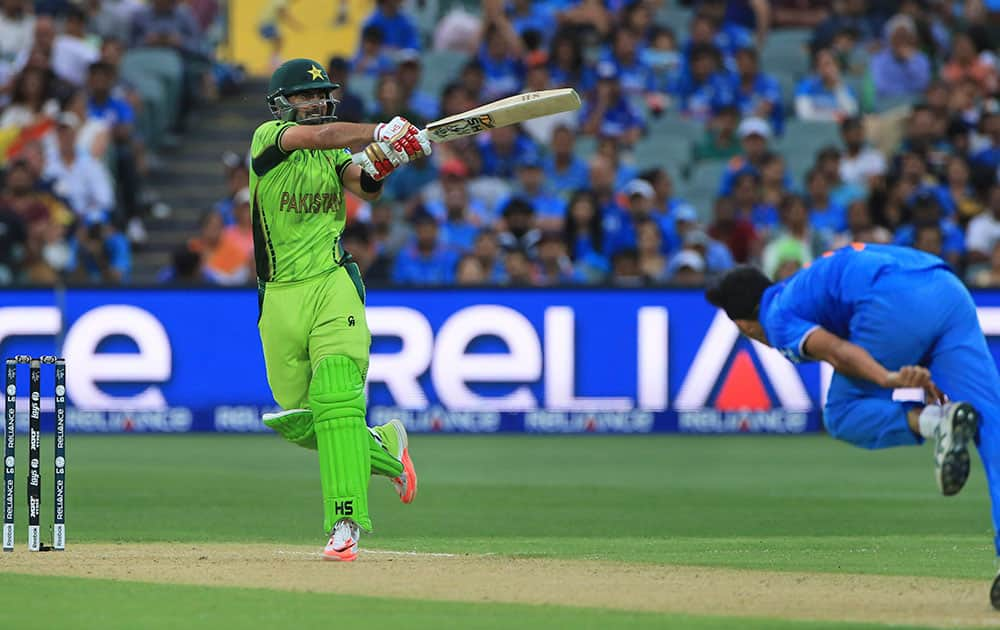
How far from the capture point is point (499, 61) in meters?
21.2

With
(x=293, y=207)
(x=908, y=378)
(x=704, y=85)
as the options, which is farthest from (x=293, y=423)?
(x=704, y=85)

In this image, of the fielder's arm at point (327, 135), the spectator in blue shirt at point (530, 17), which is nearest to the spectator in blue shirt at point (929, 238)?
the spectator in blue shirt at point (530, 17)

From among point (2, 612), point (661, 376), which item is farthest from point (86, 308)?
point (2, 612)

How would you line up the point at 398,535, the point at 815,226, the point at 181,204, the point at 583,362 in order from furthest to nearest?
the point at 181,204 < the point at 815,226 < the point at 583,362 < the point at 398,535

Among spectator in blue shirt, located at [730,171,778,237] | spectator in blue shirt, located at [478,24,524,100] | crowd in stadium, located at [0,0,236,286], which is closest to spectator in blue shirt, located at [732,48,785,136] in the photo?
spectator in blue shirt, located at [730,171,778,237]

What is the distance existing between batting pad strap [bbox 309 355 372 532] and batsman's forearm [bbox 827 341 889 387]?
2521mm

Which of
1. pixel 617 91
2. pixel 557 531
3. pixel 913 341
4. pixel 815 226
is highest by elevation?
pixel 617 91

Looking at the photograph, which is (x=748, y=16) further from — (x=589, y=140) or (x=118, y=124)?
(x=118, y=124)

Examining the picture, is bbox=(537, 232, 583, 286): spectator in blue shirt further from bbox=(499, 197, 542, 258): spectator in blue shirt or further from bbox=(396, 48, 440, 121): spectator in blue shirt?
bbox=(396, 48, 440, 121): spectator in blue shirt

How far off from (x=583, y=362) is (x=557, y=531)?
7.17 metres

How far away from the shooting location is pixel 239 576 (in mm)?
8492

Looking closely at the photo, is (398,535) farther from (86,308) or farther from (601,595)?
(86,308)

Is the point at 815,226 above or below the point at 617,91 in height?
below

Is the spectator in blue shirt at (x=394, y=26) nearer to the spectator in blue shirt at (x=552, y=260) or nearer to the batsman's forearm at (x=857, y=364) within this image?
the spectator in blue shirt at (x=552, y=260)
